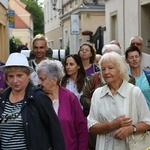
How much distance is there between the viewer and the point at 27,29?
229 feet

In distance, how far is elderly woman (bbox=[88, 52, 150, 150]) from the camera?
4164 mm

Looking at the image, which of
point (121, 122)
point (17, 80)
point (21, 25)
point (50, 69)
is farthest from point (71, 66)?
point (21, 25)

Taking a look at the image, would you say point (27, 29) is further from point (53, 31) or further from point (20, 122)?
point (20, 122)

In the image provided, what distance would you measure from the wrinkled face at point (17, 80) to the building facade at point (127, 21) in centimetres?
1016

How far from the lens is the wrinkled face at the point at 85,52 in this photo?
714cm

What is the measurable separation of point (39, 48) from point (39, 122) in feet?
10.4

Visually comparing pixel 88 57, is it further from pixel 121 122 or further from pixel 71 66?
pixel 121 122

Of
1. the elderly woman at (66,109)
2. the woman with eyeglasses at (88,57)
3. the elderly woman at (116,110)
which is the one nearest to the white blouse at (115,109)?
the elderly woman at (116,110)

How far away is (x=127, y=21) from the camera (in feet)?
50.2

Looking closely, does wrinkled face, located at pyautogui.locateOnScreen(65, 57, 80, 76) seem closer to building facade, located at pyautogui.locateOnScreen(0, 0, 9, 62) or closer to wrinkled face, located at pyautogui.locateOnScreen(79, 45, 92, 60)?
wrinkled face, located at pyautogui.locateOnScreen(79, 45, 92, 60)

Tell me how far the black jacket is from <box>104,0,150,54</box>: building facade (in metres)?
10.2

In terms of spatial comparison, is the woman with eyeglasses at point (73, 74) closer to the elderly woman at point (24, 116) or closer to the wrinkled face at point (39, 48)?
the wrinkled face at point (39, 48)

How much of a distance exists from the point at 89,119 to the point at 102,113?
0.57 feet

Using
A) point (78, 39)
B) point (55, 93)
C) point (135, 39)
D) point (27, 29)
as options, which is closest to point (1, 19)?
point (78, 39)
